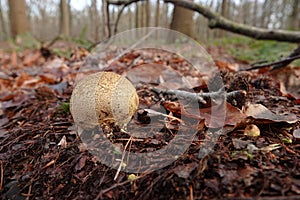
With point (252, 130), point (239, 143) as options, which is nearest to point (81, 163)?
point (239, 143)

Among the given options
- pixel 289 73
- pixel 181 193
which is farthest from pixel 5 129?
pixel 289 73

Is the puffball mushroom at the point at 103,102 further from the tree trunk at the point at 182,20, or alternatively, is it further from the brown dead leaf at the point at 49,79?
the tree trunk at the point at 182,20

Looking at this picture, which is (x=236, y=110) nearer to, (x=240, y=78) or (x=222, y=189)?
(x=240, y=78)

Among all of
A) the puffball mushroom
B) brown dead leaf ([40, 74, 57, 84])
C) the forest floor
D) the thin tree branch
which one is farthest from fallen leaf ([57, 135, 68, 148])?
the thin tree branch

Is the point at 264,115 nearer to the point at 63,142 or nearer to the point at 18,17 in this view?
the point at 63,142

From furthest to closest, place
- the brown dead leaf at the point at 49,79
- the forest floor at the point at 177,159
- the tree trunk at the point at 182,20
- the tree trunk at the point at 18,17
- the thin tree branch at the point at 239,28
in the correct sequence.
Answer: the tree trunk at the point at 18,17 → the tree trunk at the point at 182,20 → the brown dead leaf at the point at 49,79 → the thin tree branch at the point at 239,28 → the forest floor at the point at 177,159

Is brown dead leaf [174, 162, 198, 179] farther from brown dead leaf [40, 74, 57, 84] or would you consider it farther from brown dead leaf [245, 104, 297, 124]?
brown dead leaf [40, 74, 57, 84]

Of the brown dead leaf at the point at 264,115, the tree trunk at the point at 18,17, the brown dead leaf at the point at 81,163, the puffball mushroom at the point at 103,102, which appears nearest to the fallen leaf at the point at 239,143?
the brown dead leaf at the point at 264,115
